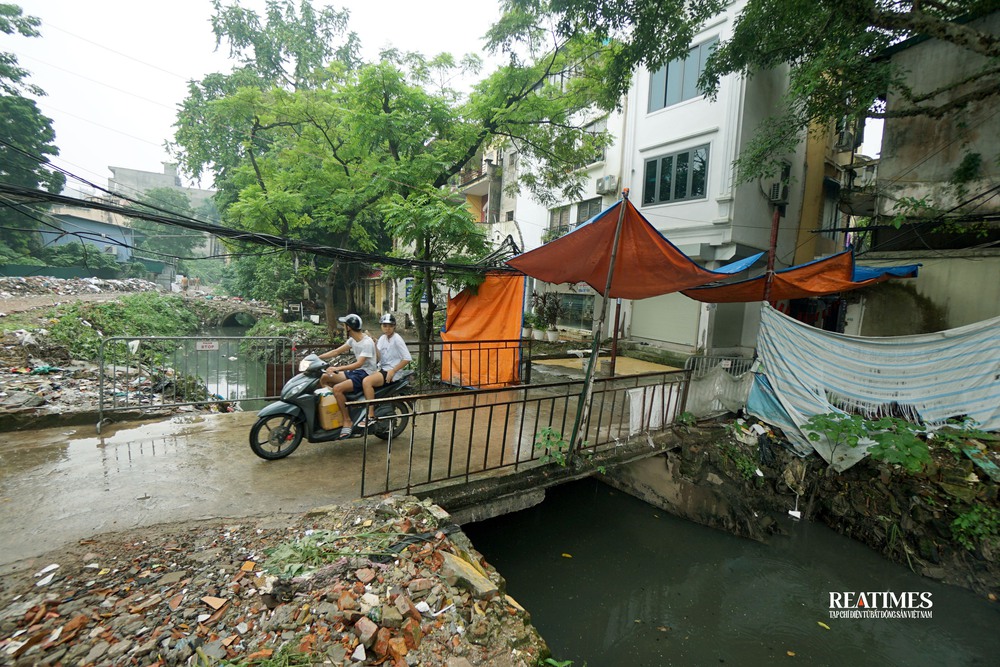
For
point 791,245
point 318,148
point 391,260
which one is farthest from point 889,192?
point 318,148

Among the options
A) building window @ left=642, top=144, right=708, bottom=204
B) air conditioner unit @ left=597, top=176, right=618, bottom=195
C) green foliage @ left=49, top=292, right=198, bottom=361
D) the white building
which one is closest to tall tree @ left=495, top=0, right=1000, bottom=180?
the white building

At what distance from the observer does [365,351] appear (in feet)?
17.0

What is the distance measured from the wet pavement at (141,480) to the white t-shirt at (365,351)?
0.96 metres

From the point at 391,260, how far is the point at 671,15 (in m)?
7.08

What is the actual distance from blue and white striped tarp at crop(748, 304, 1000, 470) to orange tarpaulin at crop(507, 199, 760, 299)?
1.84 metres

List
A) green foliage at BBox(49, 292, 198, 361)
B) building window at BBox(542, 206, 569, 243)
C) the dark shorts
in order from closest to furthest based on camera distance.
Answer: the dark shorts < green foliage at BBox(49, 292, 198, 361) < building window at BBox(542, 206, 569, 243)

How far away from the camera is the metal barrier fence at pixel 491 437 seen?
4.14 meters

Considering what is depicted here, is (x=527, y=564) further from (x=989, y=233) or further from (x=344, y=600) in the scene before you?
(x=989, y=233)

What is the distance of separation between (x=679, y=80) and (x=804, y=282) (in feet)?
29.2

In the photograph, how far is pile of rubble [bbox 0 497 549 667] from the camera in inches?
85.4

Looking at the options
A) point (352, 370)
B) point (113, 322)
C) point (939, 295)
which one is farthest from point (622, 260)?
point (113, 322)

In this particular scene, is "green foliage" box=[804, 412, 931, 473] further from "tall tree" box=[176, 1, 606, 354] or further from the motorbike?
"tall tree" box=[176, 1, 606, 354]

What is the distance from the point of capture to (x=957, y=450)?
5074 mm

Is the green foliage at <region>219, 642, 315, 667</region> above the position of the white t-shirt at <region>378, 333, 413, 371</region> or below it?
below
